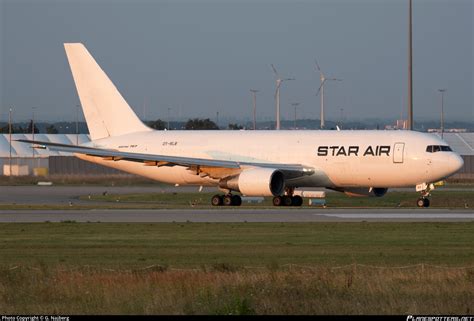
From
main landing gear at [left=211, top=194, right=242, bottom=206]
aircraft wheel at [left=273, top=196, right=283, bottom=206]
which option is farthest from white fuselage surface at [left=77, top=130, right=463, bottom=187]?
main landing gear at [left=211, top=194, right=242, bottom=206]

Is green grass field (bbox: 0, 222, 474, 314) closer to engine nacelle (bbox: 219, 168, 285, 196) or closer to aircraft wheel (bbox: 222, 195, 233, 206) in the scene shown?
engine nacelle (bbox: 219, 168, 285, 196)

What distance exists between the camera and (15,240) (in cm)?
3148

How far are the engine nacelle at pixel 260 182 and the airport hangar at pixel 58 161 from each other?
108ft

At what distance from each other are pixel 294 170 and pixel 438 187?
21528 mm

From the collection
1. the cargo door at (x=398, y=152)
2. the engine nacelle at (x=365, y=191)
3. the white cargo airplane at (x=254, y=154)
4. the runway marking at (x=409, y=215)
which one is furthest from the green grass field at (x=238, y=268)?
the engine nacelle at (x=365, y=191)

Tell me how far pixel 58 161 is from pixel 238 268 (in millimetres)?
71226

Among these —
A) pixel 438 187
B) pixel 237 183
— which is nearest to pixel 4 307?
pixel 237 183

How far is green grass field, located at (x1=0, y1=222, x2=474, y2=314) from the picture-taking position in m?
18.6

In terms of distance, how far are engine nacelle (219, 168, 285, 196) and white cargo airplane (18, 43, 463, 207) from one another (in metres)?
0.05

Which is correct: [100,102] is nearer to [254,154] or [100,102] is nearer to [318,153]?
[254,154]

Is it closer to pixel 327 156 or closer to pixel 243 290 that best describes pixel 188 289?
pixel 243 290

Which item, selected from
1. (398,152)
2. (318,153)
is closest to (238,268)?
(398,152)

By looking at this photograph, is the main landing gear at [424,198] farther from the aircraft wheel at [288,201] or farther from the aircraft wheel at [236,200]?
the aircraft wheel at [236,200]

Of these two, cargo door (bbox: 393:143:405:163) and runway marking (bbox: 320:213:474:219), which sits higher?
cargo door (bbox: 393:143:405:163)
